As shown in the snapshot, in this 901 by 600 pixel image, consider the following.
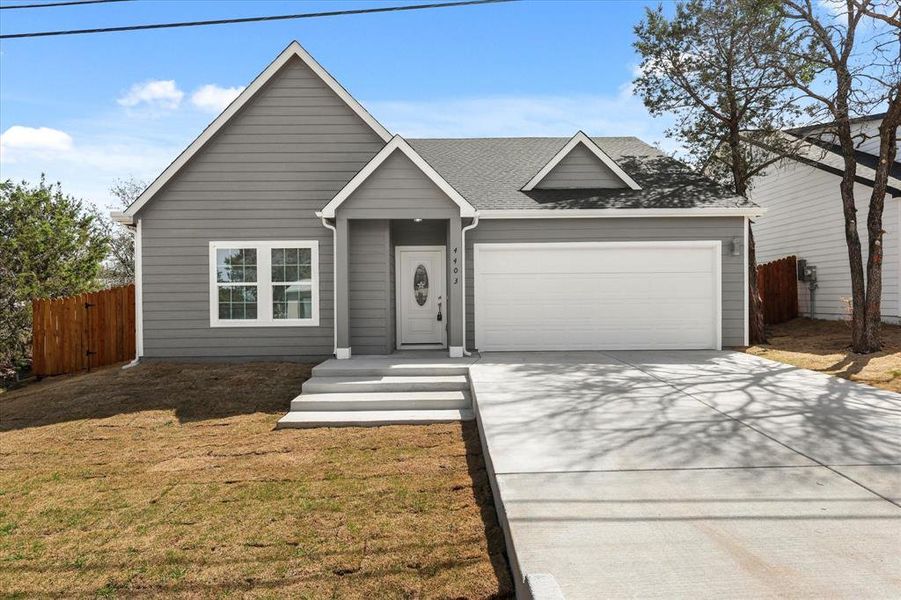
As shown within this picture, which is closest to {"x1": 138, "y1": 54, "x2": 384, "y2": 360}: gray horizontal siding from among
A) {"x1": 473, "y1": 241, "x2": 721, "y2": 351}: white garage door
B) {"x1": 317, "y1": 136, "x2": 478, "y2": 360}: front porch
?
{"x1": 317, "y1": 136, "x2": 478, "y2": 360}: front porch

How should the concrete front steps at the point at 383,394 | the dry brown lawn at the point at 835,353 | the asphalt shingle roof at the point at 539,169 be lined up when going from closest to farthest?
the concrete front steps at the point at 383,394, the dry brown lawn at the point at 835,353, the asphalt shingle roof at the point at 539,169

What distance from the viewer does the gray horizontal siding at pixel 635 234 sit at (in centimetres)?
1019

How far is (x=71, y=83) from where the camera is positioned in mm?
14938

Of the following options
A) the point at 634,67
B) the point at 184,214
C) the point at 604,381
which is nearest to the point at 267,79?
the point at 184,214

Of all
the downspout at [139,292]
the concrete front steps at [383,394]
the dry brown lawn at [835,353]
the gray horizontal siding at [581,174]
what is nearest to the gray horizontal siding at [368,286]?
the concrete front steps at [383,394]

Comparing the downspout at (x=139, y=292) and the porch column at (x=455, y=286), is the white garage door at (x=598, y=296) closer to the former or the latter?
the porch column at (x=455, y=286)

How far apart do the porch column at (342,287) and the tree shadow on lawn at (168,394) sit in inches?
31.4

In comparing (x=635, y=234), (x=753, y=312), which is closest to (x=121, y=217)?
(x=635, y=234)

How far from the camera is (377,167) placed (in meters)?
8.95

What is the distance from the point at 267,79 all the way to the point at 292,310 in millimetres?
4510

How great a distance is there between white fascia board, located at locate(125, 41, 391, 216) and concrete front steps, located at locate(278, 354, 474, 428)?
4774 millimetres

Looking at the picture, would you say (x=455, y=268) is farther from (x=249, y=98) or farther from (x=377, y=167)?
(x=249, y=98)

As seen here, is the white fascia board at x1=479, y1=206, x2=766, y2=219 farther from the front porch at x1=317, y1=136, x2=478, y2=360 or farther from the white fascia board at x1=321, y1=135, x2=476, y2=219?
the white fascia board at x1=321, y1=135, x2=476, y2=219

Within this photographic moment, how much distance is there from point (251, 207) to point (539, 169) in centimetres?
642
